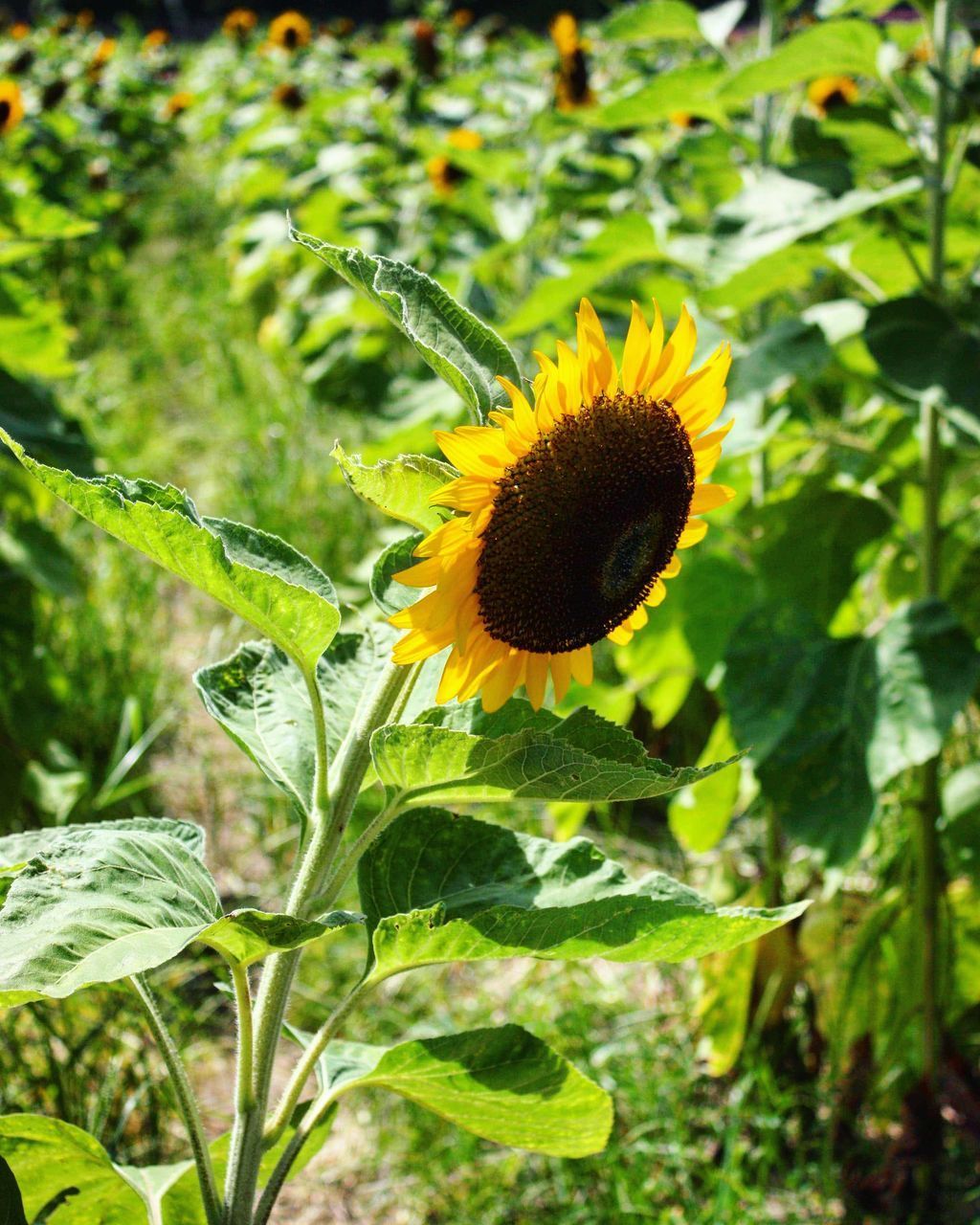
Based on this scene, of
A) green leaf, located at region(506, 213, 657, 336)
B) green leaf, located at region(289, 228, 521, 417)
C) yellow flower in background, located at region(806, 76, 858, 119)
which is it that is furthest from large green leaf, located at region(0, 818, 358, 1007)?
yellow flower in background, located at region(806, 76, 858, 119)

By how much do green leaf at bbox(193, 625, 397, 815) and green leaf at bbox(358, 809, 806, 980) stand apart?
7cm

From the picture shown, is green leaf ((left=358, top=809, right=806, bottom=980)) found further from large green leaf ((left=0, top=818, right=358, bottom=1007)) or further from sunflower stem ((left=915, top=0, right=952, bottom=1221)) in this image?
sunflower stem ((left=915, top=0, right=952, bottom=1221))

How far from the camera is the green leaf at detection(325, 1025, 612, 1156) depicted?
0.80 meters

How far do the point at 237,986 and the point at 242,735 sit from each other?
15 centimetres

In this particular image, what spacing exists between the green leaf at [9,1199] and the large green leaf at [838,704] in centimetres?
89

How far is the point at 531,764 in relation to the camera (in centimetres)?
67

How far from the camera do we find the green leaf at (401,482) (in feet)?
2.10

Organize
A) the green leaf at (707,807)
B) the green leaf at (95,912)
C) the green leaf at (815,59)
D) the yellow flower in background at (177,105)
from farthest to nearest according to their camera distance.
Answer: the yellow flower in background at (177,105), the green leaf at (707,807), the green leaf at (815,59), the green leaf at (95,912)

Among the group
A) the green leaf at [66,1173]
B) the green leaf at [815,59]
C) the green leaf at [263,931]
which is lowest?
the green leaf at [66,1173]

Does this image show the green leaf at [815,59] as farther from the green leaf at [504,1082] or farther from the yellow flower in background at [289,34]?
the yellow flower in background at [289,34]

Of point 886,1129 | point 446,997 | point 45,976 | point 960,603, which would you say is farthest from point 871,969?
point 45,976

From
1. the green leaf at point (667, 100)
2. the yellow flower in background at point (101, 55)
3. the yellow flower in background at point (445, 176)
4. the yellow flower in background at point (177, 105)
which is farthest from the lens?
the yellow flower in background at point (177, 105)

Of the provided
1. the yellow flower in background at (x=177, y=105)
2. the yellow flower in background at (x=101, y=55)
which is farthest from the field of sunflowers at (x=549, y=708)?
the yellow flower in background at (x=177, y=105)

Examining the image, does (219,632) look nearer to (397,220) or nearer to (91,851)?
(91,851)
